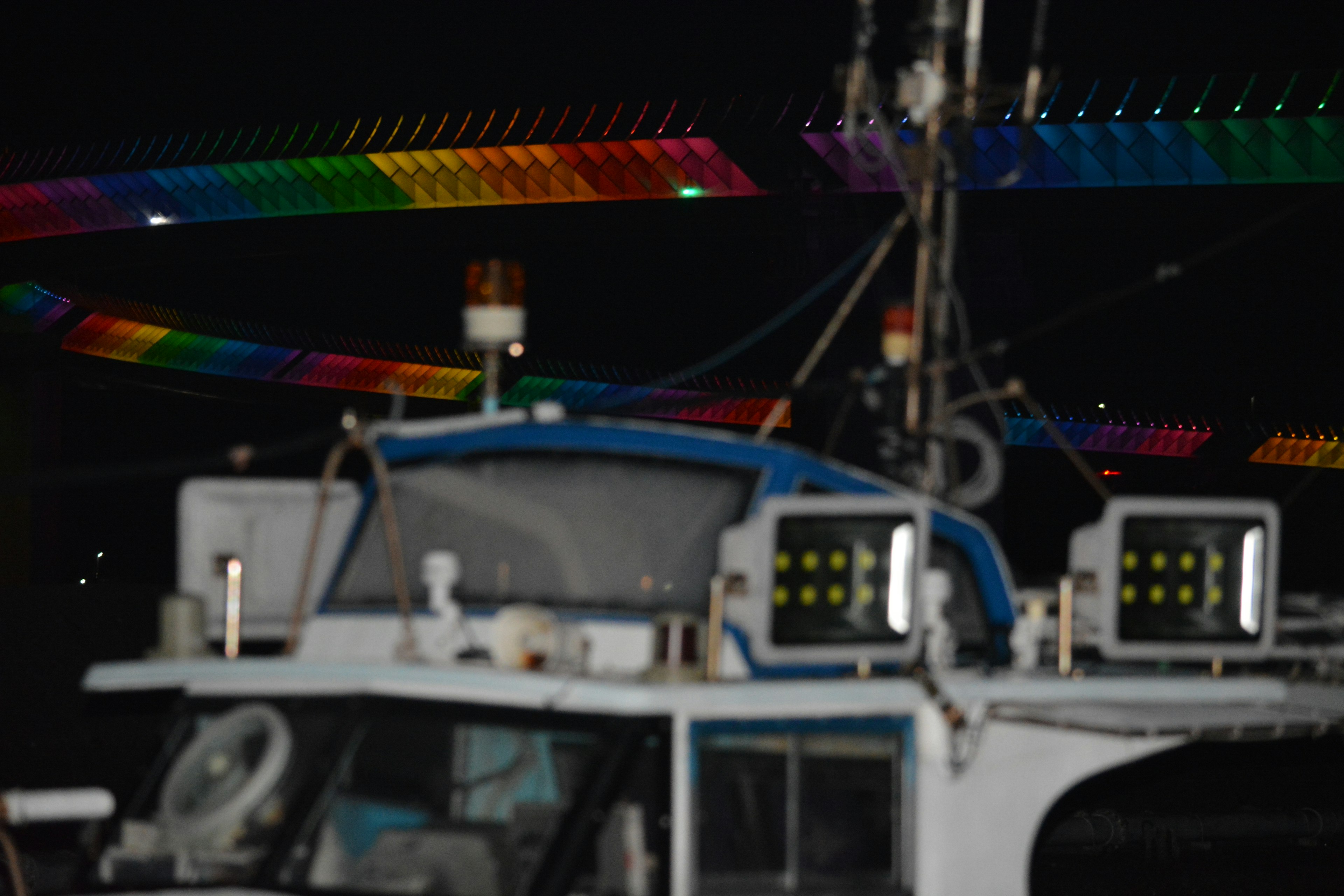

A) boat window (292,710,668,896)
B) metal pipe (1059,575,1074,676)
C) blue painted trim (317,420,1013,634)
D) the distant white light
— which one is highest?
blue painted trim (317,420,1013,634)

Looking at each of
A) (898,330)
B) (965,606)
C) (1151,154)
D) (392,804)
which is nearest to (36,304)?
(1151,154)

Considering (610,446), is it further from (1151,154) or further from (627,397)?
(627,397)

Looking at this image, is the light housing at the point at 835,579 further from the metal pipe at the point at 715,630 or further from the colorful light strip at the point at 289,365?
the colorful light strip at the point at 289,365

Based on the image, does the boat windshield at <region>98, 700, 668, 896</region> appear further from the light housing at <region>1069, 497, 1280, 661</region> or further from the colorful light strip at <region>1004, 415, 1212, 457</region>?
the colorful light strip at <region>1004, 415, 1212, 457</region>

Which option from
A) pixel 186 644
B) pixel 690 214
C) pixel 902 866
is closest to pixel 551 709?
pixel 902 866

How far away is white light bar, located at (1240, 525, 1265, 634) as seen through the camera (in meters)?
8.13

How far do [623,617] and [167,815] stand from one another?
2229 mm

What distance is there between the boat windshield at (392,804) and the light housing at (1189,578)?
105 inches

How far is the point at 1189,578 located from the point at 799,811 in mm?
2497

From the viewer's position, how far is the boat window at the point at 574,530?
7984 mm

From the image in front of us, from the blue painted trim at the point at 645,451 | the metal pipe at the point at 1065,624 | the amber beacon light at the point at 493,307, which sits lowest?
the metal pipe at the point at 1065,624

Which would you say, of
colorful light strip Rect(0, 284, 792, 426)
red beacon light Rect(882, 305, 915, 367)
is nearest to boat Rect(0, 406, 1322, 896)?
red beacon light Rect(882, 305, 915, 367)


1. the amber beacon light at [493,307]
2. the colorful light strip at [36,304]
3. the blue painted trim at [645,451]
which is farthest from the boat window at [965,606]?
the colorful light strip at [36,304]

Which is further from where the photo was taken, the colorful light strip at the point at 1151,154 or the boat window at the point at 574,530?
the colorful light strip at the point at 1151,154
